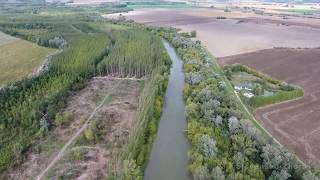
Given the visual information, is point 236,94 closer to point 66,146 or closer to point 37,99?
point 66,146

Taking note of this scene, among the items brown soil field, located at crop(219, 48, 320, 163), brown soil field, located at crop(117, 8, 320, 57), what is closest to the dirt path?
brown soil field, located at crop(219, 48, 320, 163)

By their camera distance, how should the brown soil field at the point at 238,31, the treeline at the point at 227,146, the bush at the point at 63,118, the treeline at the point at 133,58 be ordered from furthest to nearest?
the brown soil field at the point at 238,31 → the treeline at the point at 133,58 → the bush at the point at 63,118 → the treeline at the point at 227,146

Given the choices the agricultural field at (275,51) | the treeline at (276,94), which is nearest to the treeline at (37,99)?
the treeline at (276,94)

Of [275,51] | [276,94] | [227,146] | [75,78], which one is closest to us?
[227,146]

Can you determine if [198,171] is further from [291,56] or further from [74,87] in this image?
[291,56]

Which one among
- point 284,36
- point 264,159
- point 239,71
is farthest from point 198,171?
point 284,36

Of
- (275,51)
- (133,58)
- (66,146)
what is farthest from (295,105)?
(275,51)

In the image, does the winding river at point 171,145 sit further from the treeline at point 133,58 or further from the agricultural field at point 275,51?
the treeline at point 133,58
